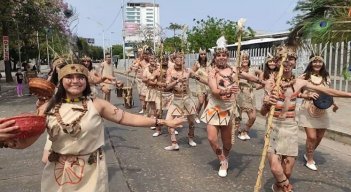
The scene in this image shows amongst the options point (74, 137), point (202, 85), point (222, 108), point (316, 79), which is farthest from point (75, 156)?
point (202, 85)

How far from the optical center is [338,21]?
181 inches

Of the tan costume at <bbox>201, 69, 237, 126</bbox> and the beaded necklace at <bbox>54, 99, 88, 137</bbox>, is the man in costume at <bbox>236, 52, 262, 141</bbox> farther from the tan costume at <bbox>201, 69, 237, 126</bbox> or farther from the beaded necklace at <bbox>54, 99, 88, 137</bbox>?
the beaded necklace at <bbox>54, 99, 88, 137</bbox>

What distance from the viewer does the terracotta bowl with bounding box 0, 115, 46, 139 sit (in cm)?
284

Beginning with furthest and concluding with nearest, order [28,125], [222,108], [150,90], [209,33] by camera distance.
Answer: [209,33] → [150,90] → [222,108] → [28,125]

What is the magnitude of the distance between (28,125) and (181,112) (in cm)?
511

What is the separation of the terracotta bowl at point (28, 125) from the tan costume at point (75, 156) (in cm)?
32

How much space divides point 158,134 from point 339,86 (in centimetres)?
831

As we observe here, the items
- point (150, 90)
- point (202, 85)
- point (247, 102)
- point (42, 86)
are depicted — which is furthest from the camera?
point (202, 85)

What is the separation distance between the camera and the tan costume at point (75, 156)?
332 centimetres

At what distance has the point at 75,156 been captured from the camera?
3.35 meters

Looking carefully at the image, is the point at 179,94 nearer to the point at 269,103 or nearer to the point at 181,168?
the point at 181,168

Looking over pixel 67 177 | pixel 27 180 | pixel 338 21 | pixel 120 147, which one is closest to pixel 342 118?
pixel 120 147

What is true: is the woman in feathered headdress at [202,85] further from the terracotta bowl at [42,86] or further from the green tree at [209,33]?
the green tree at [209,33]

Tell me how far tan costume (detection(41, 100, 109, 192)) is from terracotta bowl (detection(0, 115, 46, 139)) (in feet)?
1.05
